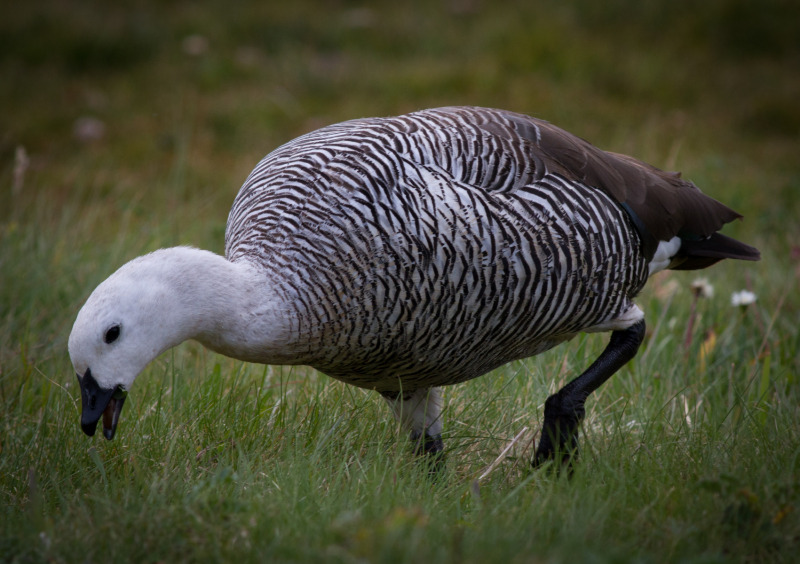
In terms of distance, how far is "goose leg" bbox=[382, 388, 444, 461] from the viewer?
4074 mm

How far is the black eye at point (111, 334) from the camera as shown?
3045 millimetres

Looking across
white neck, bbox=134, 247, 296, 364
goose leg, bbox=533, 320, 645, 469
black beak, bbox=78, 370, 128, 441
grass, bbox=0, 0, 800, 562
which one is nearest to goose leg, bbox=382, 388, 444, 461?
grass, bbox=0, 0, 800, 562

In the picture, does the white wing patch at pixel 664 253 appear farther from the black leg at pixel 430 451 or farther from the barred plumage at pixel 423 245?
the black leg at pixel 430 451

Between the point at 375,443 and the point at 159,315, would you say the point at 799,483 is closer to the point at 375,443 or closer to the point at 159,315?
the point at 375,443

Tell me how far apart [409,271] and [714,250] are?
73.9 inches

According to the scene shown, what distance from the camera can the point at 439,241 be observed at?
3.47 metres

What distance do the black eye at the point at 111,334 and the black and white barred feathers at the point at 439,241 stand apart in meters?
0.59

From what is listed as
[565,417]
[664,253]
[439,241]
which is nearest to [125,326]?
[439,241]

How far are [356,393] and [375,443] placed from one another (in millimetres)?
559

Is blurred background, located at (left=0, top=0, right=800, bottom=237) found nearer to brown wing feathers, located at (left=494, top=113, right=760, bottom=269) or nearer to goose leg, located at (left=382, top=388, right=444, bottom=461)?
brown wing feathers, located at (left=494, top=113, right=760, bottom=269)

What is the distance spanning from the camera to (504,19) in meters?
10.4

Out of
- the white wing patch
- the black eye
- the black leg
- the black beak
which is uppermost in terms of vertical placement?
the black eye

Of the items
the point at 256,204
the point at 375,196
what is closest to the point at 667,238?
the point at 375,196

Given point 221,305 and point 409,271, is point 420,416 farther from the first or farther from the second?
point 221,305
